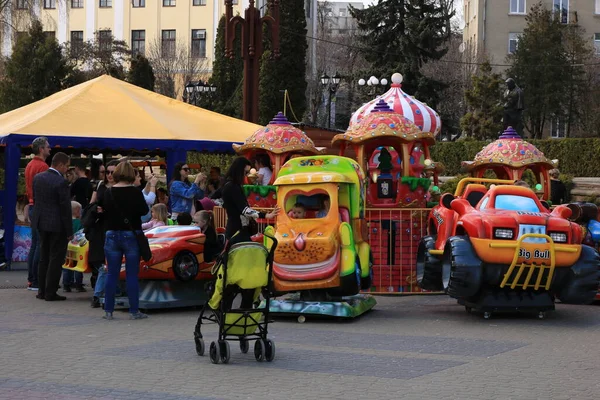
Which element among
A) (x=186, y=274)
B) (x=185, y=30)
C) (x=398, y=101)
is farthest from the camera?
(x=185, y=30)

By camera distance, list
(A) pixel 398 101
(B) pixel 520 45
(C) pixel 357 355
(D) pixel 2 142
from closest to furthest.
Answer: (C) pixel 357 355, (D) pixel 2 142, (A) pixel 398 101, (B) pixel 520 45

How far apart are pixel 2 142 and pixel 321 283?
8.82 meters

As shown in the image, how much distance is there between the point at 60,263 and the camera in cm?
1512

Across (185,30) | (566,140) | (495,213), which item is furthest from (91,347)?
(185,30)

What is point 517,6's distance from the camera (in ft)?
226

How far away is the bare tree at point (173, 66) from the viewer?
66938mm

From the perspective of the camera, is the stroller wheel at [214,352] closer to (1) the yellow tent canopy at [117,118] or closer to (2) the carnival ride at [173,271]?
(2) the carnival ride at [173,271]

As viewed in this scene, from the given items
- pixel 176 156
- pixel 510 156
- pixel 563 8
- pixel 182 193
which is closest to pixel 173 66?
pixel 563 8

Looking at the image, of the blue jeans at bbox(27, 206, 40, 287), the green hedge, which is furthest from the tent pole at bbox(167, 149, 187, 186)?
the green hedge

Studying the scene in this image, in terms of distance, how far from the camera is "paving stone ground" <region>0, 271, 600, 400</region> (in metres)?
8.84

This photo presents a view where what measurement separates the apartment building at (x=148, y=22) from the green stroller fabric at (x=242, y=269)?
67069 millimetres

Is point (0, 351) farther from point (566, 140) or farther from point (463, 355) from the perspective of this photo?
point (566, 140)

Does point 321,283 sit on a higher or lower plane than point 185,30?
lower

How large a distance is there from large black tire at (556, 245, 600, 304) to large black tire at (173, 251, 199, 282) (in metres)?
4.63
